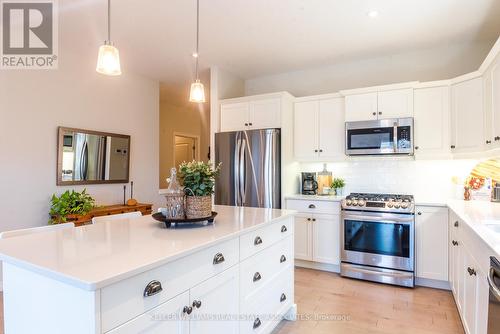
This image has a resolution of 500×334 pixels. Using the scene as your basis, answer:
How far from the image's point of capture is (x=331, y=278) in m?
3.36

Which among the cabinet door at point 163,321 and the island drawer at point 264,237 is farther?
the island drawer at point 264,237

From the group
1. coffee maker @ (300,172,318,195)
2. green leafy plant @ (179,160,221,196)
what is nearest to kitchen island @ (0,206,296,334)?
green leafy plant @ (179,160,221,196)

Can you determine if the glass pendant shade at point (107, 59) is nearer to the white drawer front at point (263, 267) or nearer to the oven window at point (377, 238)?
the white drawer front at point (263, 267)

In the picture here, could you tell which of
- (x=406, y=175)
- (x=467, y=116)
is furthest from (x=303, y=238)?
(x=467, y=116)

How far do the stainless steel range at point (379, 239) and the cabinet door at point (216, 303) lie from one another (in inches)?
81.3

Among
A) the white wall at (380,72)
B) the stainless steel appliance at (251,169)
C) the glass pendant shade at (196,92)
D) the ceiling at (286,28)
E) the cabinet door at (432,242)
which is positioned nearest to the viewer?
the glass pendant shade at (196,92)

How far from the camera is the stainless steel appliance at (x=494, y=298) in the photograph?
1.31m

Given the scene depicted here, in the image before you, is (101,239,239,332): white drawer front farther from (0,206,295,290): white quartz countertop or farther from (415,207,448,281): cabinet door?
(415,207,448,281): cabinet door

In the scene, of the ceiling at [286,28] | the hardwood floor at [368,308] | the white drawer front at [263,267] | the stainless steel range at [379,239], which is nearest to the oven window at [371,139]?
the stainless steel range at [379,239]

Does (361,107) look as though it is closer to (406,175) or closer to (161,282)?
(406,175)

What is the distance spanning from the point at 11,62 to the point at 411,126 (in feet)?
14.4

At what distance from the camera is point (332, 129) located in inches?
146

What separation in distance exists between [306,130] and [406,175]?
1.37 metres

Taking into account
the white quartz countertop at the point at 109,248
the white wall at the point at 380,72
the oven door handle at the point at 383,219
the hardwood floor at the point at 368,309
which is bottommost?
the hardwood floor at the point at 368,309
